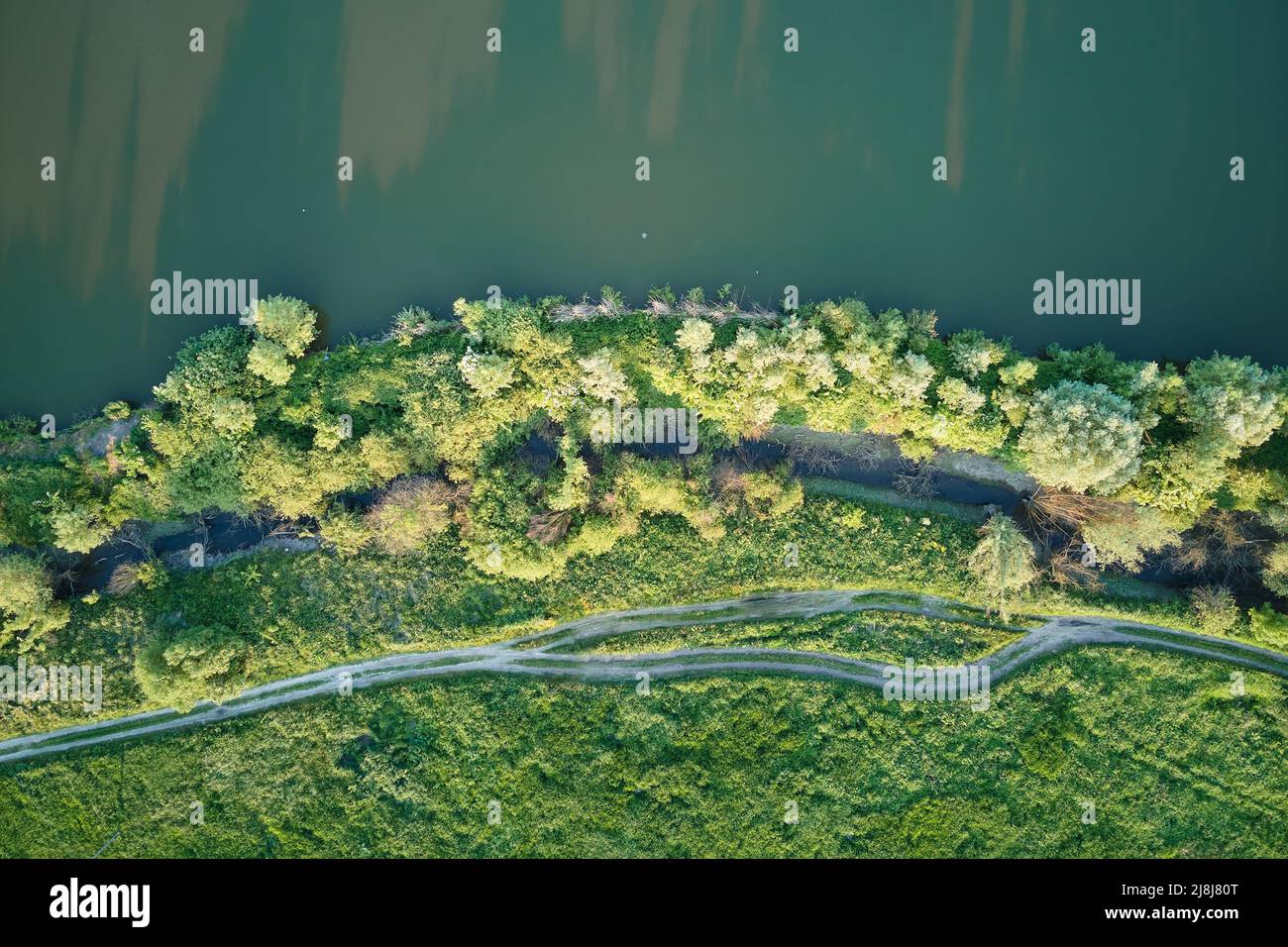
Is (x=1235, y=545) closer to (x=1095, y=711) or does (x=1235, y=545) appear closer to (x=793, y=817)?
(x=1095, y=711)

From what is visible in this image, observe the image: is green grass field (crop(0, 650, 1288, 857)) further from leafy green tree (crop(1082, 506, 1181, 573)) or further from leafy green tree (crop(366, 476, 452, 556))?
leafy green tree (crop(366, 476, 452, 556))

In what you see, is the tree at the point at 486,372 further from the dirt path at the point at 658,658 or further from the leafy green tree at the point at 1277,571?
the leafy green tree at the point at 1277,571

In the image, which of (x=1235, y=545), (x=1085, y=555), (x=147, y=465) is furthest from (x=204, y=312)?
(x=1235, y=545)

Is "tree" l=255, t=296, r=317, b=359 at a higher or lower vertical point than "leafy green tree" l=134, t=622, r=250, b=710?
higher

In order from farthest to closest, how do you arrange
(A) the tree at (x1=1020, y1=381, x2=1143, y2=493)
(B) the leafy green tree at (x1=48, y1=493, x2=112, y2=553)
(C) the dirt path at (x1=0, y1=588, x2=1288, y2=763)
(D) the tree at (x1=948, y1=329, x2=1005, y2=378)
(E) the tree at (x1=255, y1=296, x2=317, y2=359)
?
(C) the dirt path at (x1=0, y1=588, x2=1288, y2=763) < (E) the tree at (x1=255, y1=296, x2=317, y2=359) < (B) the leafy green tree at (x1=48, y1=493, x2=112, y2=553) < (D) the tree at (x1=948, y1=329, x2=1005, y2=378) < (A) the tree at (x1=1020, y1=381, x2=1143, y2=493)

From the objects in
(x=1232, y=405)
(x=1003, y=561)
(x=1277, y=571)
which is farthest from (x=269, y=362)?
(x=1277, y=571)

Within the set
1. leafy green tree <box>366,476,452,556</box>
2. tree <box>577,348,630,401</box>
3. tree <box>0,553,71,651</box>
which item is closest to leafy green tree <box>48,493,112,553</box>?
tree <box>0,553,71,651</box>
